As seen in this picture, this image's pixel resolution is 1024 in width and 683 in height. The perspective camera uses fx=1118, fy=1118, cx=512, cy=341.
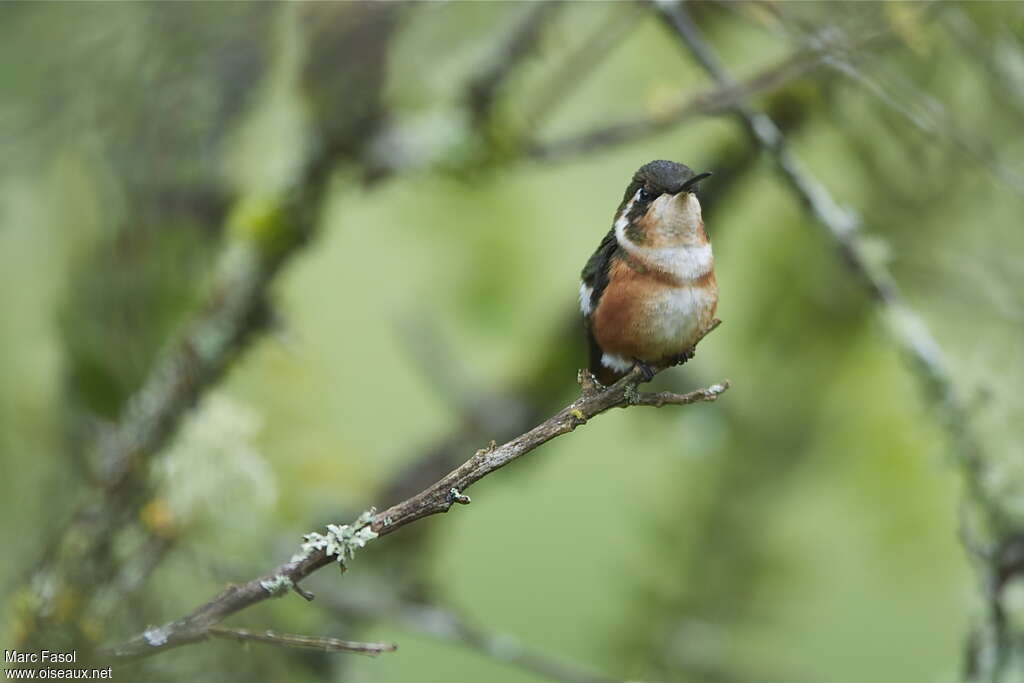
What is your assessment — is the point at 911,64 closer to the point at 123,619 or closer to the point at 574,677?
the point at 574,677

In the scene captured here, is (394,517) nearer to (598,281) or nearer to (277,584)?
(277,584)

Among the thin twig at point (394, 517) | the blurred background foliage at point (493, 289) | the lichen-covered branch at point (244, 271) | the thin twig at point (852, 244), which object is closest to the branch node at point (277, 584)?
the thin twig at point (394, 517)

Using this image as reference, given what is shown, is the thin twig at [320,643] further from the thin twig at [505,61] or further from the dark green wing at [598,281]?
the thin twig at [505,61]

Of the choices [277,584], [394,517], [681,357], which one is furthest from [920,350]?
[277,584]

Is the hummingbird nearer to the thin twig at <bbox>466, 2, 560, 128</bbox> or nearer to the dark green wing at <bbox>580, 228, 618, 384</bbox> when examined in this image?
the dark green wing at <bbox>580, 228, 618, 384</bbox>

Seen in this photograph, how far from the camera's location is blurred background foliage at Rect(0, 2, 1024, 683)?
2.23 meters

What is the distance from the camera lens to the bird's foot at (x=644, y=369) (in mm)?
1565

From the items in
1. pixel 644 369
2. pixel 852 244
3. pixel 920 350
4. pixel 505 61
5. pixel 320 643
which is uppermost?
pixel 505 61

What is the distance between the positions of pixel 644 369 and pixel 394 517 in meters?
0.44

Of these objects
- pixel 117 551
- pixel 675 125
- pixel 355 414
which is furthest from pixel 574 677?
pixel 355 414

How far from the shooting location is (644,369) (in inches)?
62.4

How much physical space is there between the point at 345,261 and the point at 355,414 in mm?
772

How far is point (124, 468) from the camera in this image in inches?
98.0

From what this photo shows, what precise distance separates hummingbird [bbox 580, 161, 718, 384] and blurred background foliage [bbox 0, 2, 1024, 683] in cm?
81
